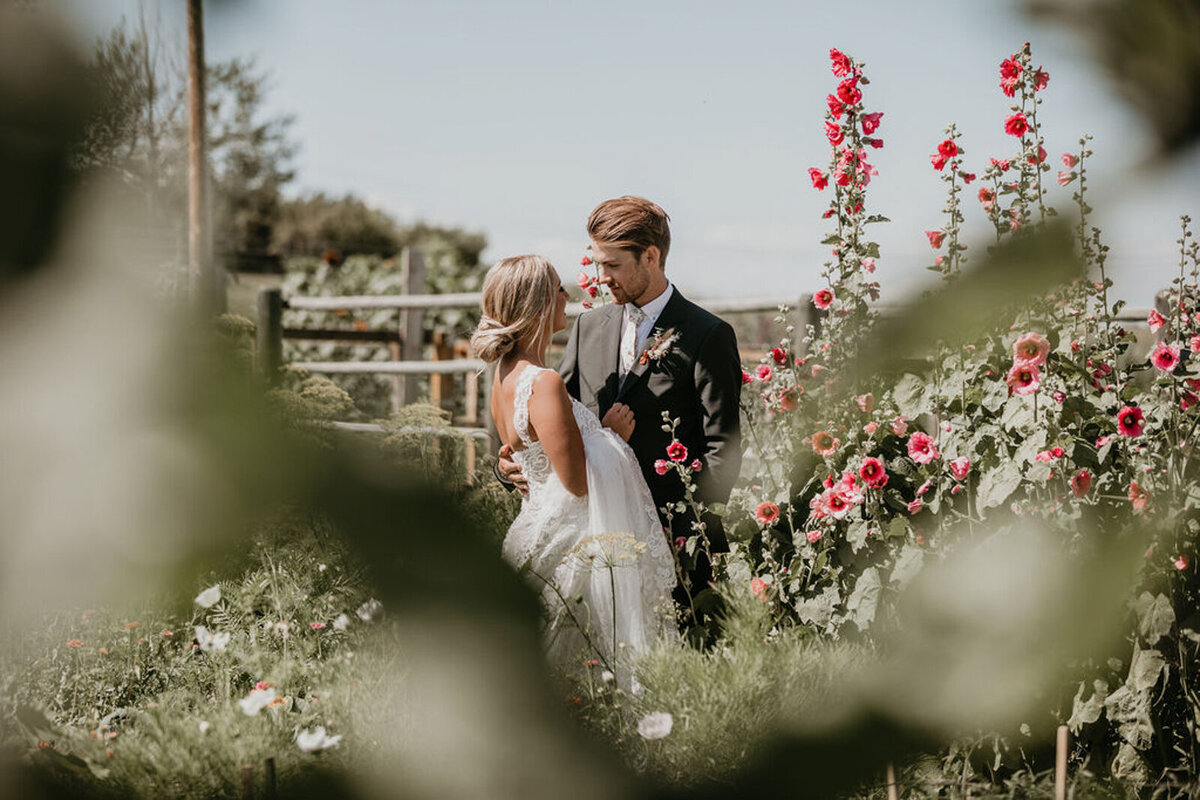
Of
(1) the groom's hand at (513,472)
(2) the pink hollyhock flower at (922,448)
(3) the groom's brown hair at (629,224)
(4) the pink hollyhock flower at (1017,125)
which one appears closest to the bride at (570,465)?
(1) the groom's hand at (513,472)

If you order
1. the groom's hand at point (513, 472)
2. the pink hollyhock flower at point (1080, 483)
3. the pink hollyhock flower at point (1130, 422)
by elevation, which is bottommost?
the groom's hand at point (513, 472)

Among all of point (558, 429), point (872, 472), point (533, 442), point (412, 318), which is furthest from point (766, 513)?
point (412, 318)

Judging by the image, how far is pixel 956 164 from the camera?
8.17 feet

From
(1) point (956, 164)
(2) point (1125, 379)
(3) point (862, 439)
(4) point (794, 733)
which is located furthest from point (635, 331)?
(4) point (794, 733)

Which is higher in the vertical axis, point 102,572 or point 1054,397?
point 102,572

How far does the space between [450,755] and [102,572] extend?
0.12 m

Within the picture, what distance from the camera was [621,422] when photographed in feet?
10.6

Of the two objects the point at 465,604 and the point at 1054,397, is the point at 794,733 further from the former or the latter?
the point at 1054,397

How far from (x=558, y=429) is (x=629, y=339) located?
0.57 metres

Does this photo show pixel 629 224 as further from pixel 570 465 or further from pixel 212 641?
pixel 212 641

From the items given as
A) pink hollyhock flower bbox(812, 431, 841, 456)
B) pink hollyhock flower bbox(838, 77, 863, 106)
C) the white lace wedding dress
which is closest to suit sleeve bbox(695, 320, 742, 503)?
the white lace wedding dress

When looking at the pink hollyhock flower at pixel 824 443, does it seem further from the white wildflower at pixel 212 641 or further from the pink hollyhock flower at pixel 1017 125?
the white wildflower at pixel 212 641

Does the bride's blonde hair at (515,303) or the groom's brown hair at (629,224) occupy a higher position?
the groom's brown hair at (629,224)

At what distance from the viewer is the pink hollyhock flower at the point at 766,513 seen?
9.13ft
